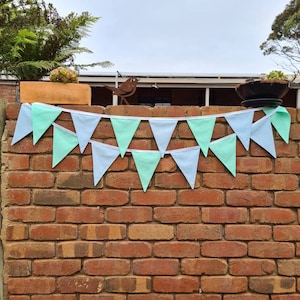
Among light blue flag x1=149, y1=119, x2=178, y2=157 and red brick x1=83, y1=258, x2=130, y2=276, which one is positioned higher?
light blue flag x1=149, y1=119, x2=178, y2=157

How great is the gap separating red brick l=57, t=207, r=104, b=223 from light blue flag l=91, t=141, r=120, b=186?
0.46 feet

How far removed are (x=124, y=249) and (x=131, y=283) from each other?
0.18 meters

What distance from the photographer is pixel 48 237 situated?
1.95m

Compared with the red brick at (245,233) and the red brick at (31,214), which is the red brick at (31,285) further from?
the red brick at (245,233)

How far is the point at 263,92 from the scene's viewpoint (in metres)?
1.97

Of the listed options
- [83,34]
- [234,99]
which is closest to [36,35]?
[83,34]

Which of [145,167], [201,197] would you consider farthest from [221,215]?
[145,167]

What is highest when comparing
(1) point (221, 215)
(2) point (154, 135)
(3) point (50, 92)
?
(3) point (50, 92)

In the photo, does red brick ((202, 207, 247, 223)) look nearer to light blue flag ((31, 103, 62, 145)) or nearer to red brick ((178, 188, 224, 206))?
red brick ((178, 188, 224, 206))

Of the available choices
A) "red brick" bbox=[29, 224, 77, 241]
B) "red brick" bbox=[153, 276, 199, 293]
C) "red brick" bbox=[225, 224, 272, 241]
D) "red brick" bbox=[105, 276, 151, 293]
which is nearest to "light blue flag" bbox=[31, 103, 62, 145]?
"red brick" bbox=[29, 224, 77, 241]

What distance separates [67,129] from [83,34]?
7.14 feet

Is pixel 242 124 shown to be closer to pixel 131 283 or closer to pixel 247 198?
pixel 247 198

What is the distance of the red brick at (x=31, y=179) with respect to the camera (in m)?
1.94

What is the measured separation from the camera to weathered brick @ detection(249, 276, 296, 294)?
6.50ft
